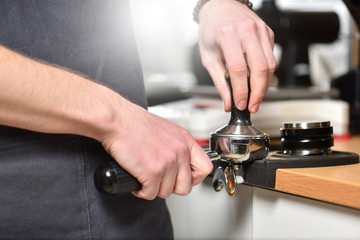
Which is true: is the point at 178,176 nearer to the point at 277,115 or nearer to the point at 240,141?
the point at 240,141

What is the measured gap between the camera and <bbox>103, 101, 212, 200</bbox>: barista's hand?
48 centimetres

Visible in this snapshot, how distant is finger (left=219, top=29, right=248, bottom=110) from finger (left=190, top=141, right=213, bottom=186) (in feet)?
0.32

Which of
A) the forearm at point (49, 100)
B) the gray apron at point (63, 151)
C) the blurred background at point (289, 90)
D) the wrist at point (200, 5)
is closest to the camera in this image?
the forearm at point (49, 100)

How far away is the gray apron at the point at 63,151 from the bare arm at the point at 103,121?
0.24 feet

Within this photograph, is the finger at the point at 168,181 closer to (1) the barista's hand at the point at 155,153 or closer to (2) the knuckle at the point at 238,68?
(1) the barista's hand at the point at 155,153

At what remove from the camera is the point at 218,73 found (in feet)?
2.07

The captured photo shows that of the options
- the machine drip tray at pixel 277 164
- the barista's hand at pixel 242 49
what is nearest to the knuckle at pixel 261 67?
the barista's hand at pixel 242 49

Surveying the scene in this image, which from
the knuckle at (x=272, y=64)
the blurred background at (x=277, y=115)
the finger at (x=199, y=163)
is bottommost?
the blurred background at (x=277, y=115)

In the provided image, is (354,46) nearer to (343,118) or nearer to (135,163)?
(343,118)

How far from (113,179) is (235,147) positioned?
0.17 metres

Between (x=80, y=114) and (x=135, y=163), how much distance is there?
8cm

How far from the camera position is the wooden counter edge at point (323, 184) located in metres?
0.47

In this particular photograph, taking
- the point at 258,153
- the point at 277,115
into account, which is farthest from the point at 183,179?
the point at 277,115

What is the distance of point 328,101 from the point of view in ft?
3.40
